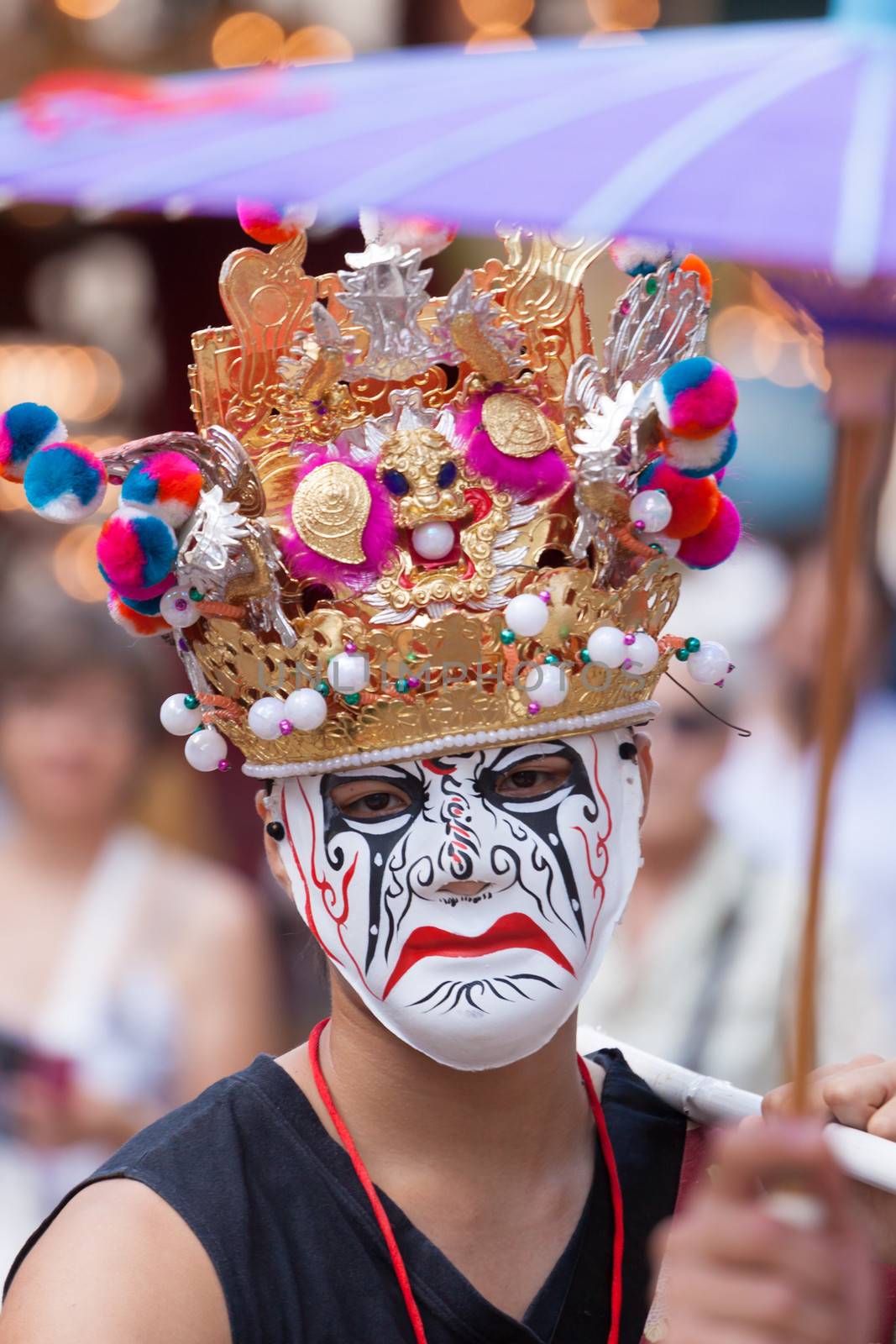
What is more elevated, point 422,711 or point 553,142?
point 553,142

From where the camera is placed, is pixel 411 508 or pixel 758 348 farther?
pixel 758 348

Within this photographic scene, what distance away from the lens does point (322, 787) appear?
2586mm

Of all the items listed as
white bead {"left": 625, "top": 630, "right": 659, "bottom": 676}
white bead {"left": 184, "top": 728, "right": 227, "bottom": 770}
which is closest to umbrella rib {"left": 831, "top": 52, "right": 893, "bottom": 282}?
white bead {"left": 625, "top": 630, "right": 659, "bottom": 676}

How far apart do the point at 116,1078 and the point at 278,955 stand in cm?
69

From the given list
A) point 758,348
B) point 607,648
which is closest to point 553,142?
point 607,648

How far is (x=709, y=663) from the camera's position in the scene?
107 inches

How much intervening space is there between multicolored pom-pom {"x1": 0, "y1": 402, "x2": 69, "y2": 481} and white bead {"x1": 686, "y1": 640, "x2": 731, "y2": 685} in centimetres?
98

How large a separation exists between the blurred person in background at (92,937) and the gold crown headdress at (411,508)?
2.56 meters

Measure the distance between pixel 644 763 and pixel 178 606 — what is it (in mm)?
736

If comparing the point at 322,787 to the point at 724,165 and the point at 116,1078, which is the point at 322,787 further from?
the point at 116,1078

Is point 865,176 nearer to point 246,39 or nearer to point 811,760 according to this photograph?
point 811,760

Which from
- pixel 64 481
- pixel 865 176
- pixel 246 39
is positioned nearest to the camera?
pixel 865 176

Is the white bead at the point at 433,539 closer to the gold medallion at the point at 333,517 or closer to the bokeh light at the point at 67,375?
the gold medallion at the point at 333,517

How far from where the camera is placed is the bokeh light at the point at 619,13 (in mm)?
6680
